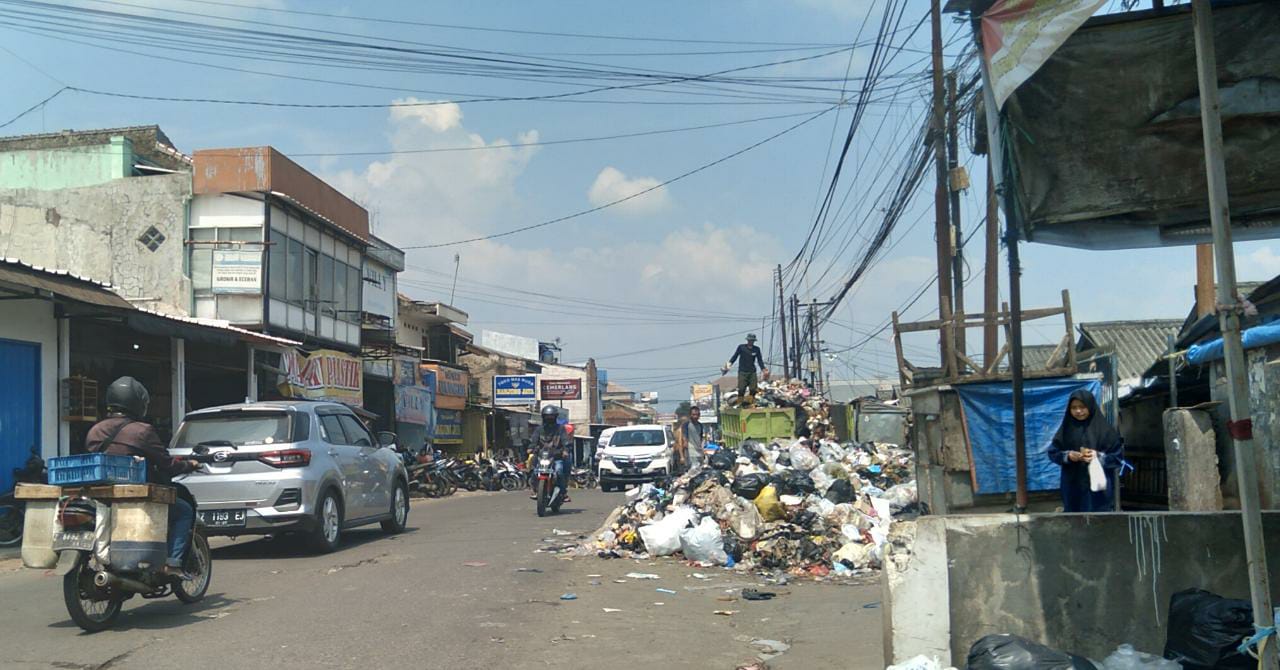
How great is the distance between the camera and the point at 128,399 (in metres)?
7.79

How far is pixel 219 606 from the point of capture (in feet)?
28.0

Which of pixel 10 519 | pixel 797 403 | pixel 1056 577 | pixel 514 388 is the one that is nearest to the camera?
pixel 1056 577

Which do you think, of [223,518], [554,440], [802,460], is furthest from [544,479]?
[223,518]

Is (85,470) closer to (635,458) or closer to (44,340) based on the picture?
(44,340)

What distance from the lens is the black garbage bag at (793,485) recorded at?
1316 cm

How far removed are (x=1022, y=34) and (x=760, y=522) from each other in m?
7.66

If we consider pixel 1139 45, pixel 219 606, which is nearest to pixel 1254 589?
pixel 1139 45

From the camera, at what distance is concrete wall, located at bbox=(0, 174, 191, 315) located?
25953mm

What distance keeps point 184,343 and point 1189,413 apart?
18.8 meters

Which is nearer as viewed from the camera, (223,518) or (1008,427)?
(223,518)

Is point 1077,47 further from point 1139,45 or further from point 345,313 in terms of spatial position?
point 345,313

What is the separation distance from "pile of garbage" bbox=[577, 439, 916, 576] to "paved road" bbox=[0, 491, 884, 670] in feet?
1.41

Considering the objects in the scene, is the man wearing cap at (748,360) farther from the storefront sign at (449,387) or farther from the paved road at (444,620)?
the storefront sign at (449,387)

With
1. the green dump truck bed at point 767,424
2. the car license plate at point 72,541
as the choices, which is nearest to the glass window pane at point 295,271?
the green dump truck bed at point 767,424
